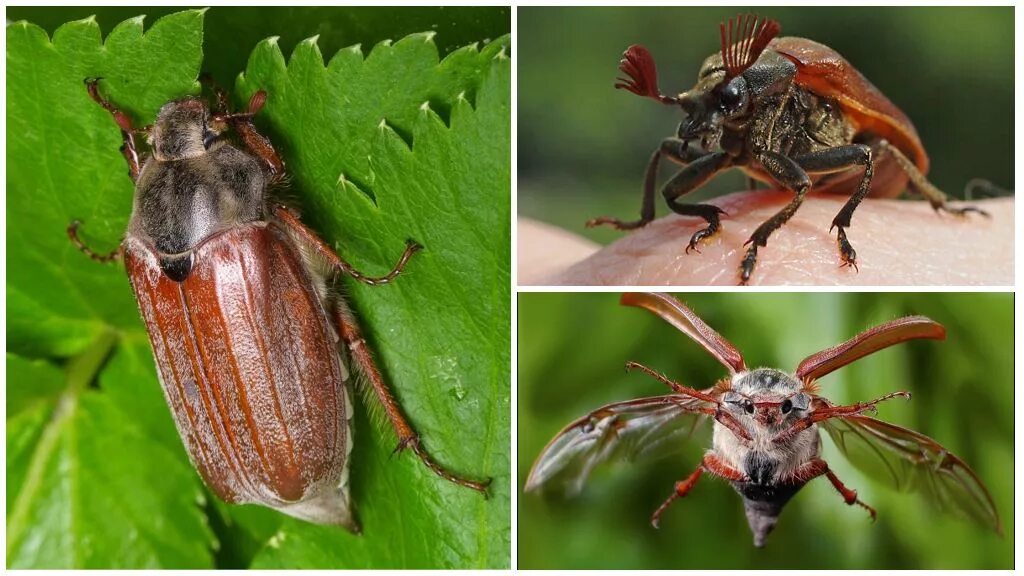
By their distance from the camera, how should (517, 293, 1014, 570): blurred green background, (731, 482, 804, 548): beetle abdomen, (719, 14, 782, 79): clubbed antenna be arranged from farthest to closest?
(517, 293, 1014, 570): blurred green background < (731, 482, 804, 548): beetle abdomen < (719, 14, 782, 79): clubbed antenna

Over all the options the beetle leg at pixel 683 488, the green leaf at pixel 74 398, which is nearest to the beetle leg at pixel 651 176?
the beetle leg at pixel 683 488

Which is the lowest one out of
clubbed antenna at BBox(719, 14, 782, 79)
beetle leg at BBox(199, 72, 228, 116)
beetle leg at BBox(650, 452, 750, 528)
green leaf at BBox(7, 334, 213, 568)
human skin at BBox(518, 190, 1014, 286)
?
green leaf at BBox(7, 334, 213, 568)

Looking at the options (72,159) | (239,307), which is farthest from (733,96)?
(72,159)

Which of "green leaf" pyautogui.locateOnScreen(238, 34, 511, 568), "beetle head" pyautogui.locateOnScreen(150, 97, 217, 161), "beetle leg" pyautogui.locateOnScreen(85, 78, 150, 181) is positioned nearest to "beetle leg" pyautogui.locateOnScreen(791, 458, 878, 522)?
"green leaf" pyautogui.locateOnScreen(238, 34, 511, 568)

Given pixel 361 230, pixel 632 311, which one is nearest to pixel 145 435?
pixel 361 230

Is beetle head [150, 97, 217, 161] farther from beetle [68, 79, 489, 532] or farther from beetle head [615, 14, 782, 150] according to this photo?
beetle head [615, 14, 782, 150]

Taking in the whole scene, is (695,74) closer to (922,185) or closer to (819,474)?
(922,185)

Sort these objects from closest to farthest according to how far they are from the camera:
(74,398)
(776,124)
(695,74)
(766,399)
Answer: (766,399), (776,124), (695,74), (74,398)
